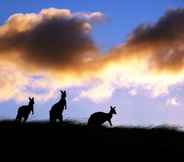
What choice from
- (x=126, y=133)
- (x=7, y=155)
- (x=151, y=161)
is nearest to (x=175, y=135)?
(x=126, y=133)

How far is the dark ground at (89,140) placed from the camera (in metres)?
20.4

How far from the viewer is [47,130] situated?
2283 centimetres

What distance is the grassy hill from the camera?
21.1 m

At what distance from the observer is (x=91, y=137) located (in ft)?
73.9

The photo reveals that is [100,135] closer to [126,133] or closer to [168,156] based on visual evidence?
[126,133]

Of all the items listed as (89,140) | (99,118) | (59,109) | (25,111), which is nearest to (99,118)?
(99,118)

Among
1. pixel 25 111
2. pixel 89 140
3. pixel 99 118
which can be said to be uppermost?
pixel 25 111

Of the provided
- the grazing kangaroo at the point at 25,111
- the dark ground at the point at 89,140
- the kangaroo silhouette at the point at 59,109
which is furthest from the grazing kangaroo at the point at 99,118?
the grazing kangaroo at the point at 25,111

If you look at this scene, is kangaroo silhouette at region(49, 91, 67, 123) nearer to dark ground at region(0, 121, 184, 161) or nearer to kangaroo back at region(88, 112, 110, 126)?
kangaroo back at region(88, 112, 110, 126)

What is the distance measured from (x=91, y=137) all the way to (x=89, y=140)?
60 cm

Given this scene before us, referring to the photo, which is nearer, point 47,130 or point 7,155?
point 7,155

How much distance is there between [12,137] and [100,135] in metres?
4.26

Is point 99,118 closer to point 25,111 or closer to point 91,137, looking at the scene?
point 25,111

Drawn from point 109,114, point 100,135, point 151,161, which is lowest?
point 151,161
